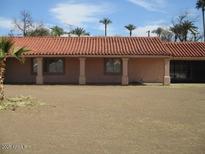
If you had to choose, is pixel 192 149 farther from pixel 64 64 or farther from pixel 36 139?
pixel 64 64

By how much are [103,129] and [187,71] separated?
27201mm

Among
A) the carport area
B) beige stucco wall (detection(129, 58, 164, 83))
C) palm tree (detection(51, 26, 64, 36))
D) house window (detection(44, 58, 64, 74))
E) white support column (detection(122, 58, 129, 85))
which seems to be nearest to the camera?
white support column (detection(122, 58, 129, 85))

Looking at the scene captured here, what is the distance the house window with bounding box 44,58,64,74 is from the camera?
34.8 metres

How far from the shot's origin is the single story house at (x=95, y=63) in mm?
33125

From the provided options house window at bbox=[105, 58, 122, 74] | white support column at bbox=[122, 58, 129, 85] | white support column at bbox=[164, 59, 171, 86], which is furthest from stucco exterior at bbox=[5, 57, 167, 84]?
white support column at bbox=[122, 58, 129, 85]

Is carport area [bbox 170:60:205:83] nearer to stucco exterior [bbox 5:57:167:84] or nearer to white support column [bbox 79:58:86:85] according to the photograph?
stucco exterior [bbox 5:57:167:84]

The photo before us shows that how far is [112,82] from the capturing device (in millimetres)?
34406

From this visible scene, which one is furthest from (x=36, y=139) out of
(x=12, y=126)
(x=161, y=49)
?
(x=161, y=49)

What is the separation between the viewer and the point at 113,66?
114ft

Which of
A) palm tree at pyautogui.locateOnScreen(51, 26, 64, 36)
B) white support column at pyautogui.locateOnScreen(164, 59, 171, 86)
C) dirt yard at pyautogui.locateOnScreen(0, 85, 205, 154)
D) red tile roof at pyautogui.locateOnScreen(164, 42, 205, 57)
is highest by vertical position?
palm tree at pyautogui.locateOnScreen(51, 26, 64, 36)

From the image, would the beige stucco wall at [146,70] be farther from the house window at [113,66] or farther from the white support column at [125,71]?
the white support column at [125,71]

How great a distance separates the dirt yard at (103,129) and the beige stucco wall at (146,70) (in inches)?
667

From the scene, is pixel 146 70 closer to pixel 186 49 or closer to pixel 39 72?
pixel 186 49

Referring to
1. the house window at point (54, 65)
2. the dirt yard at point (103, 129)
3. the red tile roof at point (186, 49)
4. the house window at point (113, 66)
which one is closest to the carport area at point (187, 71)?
the red tile roof at point (186, 49)
